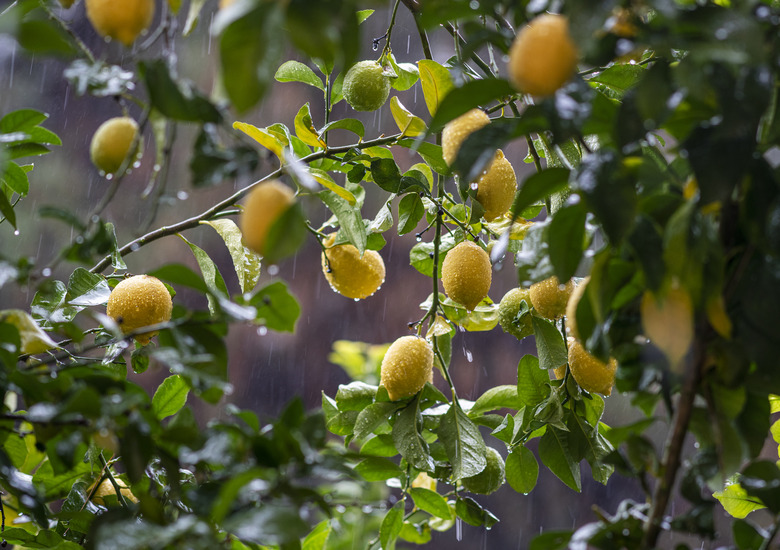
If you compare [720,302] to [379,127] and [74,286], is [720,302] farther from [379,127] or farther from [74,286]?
[379,127]

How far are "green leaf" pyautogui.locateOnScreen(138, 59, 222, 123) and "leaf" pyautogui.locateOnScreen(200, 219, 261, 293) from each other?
26cm

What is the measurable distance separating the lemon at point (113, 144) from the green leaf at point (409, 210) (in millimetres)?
245

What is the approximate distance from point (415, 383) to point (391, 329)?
1059mm

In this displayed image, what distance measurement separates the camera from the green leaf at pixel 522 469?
0.53 m

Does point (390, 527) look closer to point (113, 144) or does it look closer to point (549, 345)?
point (549, 345)

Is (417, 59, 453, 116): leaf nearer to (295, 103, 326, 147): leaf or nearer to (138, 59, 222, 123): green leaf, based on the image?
(295, 103, 326, 147): leaf

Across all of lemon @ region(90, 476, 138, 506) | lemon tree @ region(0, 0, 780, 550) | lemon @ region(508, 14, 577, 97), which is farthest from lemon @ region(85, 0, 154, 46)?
lemon @ region(90, 476, 138, 506)

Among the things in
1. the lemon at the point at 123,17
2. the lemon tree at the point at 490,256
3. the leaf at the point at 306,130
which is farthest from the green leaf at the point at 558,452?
the lemon at the point at 123,17

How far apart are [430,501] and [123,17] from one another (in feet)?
1.35

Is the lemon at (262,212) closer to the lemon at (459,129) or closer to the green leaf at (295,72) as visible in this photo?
the lemon at (459,129)

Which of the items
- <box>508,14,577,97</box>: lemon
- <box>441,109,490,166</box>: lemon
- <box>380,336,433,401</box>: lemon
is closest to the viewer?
<box>508,14,577,97</box>: lemon

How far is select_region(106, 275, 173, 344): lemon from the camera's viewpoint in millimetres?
442

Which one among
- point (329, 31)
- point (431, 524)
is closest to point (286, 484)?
point (329, 31)

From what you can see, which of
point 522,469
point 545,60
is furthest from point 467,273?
point 545,60
